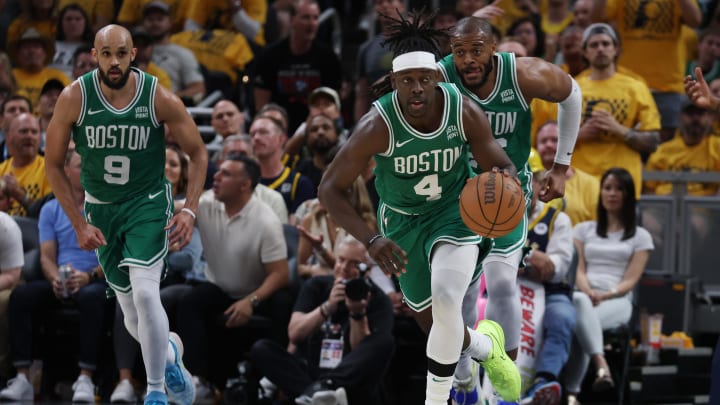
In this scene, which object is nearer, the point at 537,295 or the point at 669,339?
the point at 537,295

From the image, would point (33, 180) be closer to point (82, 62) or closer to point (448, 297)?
point (82, 62)

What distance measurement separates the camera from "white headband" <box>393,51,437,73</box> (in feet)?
19.4

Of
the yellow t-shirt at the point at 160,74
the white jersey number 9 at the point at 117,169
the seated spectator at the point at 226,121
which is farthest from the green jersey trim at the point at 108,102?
the yellow t-shirt at the point at 160,74

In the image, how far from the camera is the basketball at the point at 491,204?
18.7 ft

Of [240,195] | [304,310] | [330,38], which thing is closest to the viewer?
[304,310]

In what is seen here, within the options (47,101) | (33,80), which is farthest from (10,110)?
(33,80)

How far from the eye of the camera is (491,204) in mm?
5676

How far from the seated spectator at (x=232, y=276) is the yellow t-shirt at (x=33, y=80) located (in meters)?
3.20

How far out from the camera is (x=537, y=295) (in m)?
8.11

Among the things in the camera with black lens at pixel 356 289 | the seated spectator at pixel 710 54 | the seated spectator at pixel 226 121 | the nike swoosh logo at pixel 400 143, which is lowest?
the camera with black lens at pixel 356 289

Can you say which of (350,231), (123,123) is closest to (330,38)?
(123,123)

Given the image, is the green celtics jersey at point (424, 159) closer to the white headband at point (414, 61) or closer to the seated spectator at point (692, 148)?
the white headband at point (414, 61)

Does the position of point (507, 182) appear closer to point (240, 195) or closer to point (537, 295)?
point (537, 295)

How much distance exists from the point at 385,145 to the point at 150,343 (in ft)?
5.93
